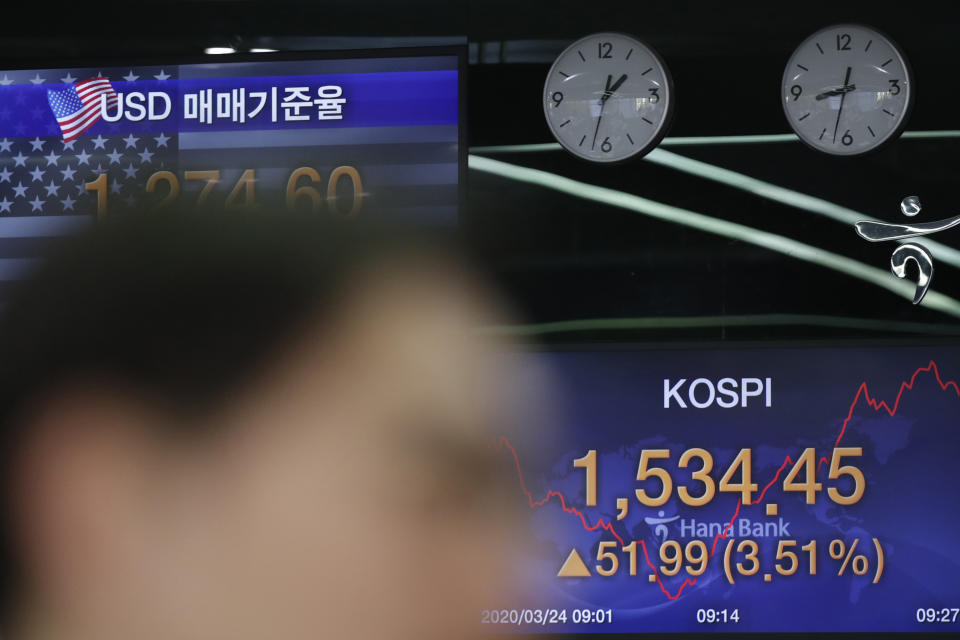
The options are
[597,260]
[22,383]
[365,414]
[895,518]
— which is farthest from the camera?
[597,260]

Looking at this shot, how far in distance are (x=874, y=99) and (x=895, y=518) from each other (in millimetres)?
1196

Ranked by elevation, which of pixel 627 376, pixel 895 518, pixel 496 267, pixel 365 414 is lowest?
pixel 895 518

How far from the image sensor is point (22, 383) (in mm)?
705

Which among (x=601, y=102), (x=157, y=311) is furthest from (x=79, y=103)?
(x=157, y=311)

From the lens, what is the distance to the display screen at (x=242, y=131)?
3.24 m

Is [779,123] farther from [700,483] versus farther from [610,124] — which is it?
[700,483]

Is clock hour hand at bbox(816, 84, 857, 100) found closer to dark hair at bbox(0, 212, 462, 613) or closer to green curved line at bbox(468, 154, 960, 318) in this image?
green curved line at bbox(468, 154, 960, 318)

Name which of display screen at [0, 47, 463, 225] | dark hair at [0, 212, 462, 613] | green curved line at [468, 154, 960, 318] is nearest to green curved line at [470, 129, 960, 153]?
green curved line at [468, 154, 960, 318]

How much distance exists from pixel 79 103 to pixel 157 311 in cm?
287

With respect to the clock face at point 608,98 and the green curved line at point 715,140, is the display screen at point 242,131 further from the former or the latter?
the clock face at point 608,98

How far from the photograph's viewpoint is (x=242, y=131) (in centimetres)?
330

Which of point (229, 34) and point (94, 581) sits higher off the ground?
point (229, 34)

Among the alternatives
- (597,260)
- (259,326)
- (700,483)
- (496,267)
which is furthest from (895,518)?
(259,326)

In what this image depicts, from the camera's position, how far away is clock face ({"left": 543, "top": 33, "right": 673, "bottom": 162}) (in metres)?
Answer: 3.19
